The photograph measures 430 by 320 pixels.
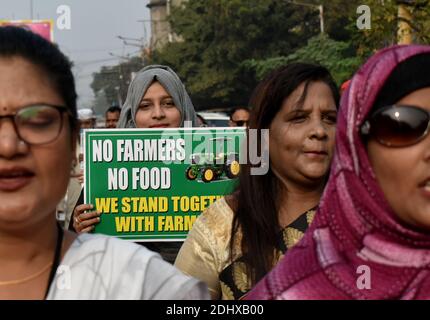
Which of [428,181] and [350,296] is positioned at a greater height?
[428,181]

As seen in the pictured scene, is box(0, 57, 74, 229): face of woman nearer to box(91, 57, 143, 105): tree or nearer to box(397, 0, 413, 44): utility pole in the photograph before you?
box(397, 0, 413, 44): utility pole

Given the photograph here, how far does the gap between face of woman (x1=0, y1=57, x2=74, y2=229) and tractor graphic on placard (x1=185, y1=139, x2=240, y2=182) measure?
244 cm

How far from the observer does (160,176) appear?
4289 mm

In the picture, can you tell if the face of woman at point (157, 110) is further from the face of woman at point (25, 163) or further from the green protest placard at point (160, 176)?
the face of woman at point (25, 163)

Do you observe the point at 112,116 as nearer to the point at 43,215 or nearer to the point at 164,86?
the point at 164,86

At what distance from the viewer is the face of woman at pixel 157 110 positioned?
14.6 ft

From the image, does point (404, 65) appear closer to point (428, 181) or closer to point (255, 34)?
point (428, 181)

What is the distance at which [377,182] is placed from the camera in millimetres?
1952

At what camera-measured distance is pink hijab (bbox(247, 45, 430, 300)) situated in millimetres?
1940

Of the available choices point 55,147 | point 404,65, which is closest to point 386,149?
point 404,65

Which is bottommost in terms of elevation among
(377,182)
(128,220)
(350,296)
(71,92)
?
(128,220)

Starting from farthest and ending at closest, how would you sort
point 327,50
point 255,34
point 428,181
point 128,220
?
point 255,34 < point 327,50 < point 128,220 < point 428,181

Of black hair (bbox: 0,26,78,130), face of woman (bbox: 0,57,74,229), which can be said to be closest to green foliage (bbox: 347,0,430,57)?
black hair (bbox: 0,26,78,130)
